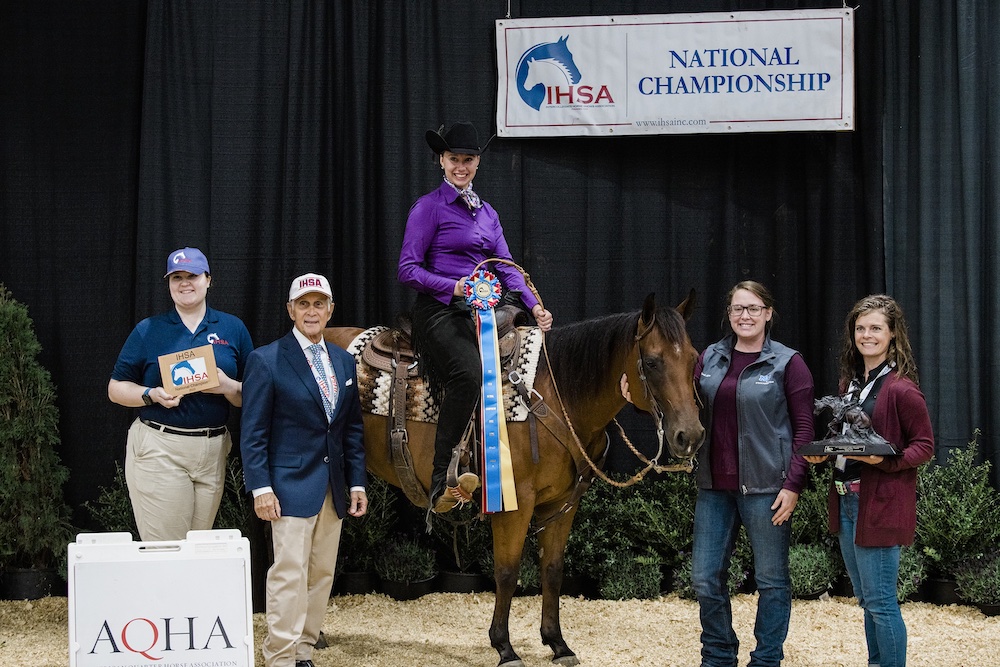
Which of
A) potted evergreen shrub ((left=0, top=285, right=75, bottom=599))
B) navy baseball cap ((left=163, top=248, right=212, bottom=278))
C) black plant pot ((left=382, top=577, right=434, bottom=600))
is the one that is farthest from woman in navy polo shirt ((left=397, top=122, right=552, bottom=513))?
potted evergreen shrub ((left=0, top=285, right=75, bottom=599))

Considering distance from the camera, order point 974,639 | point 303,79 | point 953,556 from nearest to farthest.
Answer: point 974,639
point 953,556
point 303,79

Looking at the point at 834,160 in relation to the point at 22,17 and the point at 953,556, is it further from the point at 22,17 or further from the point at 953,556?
the point at 22,17

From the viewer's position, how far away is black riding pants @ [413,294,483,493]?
4.06 meters

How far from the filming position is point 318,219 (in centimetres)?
561

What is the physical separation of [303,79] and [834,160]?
297 centimetres

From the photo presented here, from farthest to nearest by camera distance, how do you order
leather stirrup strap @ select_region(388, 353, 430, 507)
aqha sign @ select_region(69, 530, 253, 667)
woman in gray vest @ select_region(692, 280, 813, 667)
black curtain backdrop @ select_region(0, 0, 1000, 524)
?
black curtain backdrop @ select_region(0, 0, 1000, 524)
leather stirrup strap @ select_region(388, 353, 430, 507)
woman in gray vest @ select_region(692, 280, 813, 667)
aqha sign @ select_region(69, 530, 253, 667)

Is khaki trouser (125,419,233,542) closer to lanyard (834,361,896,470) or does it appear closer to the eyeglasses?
the eyeglasses

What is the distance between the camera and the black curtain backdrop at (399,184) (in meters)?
5.50

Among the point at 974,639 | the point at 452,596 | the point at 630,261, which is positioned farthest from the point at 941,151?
the point at 452,596

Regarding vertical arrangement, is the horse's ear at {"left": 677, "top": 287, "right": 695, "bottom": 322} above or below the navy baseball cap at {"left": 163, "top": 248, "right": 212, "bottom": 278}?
below

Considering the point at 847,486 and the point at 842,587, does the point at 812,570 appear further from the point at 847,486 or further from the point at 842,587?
the point at 847,486

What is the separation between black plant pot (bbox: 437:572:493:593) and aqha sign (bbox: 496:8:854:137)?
2.44m

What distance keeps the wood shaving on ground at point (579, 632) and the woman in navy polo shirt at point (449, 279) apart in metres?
0.89

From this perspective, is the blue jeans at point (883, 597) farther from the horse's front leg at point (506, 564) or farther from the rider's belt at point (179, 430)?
the rider's belt at point (179, 430)
